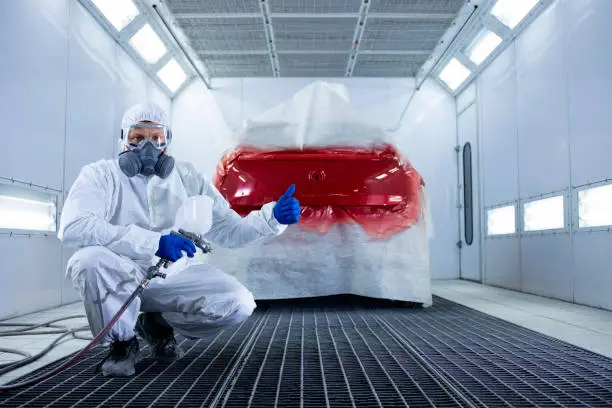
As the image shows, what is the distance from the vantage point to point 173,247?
6.42 feet

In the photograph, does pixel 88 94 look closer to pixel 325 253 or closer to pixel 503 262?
pixel 325 253

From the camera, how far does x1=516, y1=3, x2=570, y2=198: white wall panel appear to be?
14.1ft

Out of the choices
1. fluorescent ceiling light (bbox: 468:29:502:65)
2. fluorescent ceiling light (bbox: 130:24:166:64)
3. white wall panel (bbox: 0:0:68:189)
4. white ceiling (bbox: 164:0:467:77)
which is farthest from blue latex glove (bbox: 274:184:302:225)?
fluorescent ceiling light (bbox: 468:29:502:65)

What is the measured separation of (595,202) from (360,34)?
2887mm

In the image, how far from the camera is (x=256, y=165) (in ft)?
11.3

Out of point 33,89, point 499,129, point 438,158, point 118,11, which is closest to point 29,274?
point 33,89

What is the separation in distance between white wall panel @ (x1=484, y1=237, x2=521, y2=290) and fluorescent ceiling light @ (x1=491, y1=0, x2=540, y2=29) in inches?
81.0

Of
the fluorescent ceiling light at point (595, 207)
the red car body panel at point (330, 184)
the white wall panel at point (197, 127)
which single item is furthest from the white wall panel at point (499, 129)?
the white wall panel at point (197, 127)

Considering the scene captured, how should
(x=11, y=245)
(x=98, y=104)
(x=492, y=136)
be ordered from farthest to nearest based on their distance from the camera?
1. (x=492, y=136)
2. (x=98, y=104)
3. (x=11, y=245)

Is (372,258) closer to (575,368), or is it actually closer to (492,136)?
(575,368)

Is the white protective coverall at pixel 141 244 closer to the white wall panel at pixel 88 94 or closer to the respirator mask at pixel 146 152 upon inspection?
the respirator mask at pixel 146 152

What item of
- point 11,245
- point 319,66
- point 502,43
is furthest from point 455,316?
point 319,66

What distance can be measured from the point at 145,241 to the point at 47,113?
237cm

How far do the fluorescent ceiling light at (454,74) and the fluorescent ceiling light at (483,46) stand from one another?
31 centimetres
